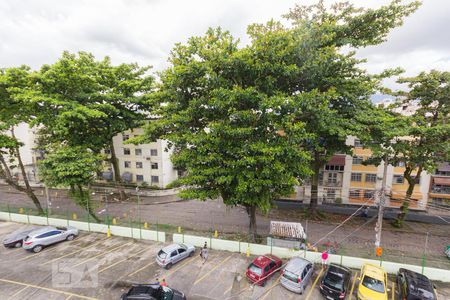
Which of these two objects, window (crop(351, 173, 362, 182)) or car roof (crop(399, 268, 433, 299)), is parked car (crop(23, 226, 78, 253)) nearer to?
car roof (crop(399, 268, 433, 299))

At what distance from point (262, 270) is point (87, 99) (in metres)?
24.4

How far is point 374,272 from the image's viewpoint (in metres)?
12.5

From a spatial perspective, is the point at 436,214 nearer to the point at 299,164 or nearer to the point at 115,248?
the point at 299,164

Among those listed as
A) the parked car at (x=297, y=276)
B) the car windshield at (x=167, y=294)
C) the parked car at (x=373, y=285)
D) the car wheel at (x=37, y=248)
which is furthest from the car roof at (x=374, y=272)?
the car wheel at (x=37, y=248)

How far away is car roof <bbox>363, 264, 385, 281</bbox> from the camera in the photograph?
1218 cm

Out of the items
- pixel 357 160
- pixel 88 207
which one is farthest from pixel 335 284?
pixel 88 207

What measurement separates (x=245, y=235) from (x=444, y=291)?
1342 cm

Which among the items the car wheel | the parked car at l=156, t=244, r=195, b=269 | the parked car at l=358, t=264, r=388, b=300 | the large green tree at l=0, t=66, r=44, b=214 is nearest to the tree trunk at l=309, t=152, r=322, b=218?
the parked car at l=358, t=264, r=388, b=300

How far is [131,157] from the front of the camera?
36.2 metres

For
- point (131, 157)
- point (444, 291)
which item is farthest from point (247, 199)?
point (131, 157)

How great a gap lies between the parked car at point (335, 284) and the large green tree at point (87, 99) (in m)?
23.8

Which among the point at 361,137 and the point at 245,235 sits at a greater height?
the point at 361,137

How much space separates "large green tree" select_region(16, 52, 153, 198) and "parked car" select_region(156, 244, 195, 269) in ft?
49.9

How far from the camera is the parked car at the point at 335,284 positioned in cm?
1148
